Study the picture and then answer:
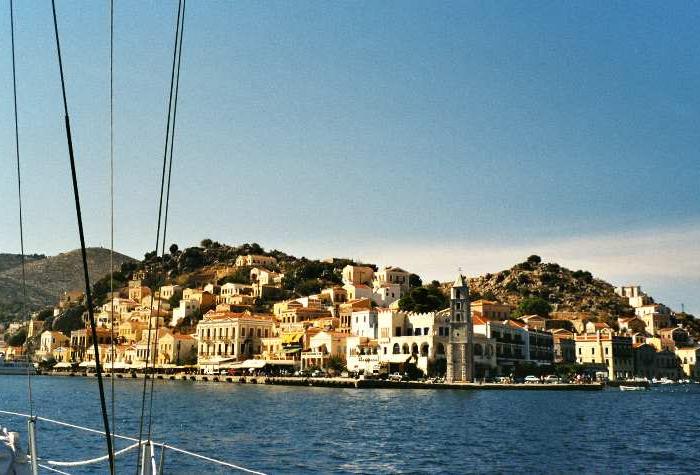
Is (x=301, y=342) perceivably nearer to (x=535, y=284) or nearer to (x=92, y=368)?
(x=92, y=368)

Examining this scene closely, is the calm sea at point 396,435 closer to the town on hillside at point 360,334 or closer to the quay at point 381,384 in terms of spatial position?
the town on hillside at point 360,334

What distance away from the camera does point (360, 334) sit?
89.3m

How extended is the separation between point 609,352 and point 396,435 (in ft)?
255

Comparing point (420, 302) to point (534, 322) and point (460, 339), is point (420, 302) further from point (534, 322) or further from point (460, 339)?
point (534, 322)

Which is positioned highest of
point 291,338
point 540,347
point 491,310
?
point 491,310

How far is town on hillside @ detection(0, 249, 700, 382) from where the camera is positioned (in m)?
81.2

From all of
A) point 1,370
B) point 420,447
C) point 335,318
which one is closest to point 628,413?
point 420,447

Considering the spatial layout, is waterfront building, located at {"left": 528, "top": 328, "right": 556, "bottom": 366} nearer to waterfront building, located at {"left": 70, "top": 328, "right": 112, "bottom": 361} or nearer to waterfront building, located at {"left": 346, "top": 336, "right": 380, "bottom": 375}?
waterfront building, located at {"left": 346, "top": 336, "right": 380, "bottom": 375}

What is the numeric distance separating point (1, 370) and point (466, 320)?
7635 cm

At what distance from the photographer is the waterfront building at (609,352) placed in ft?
336

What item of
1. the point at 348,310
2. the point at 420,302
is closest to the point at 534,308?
the point at 420,302

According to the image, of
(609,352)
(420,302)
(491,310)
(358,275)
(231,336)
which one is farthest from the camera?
(358,275)

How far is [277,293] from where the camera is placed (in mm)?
126938

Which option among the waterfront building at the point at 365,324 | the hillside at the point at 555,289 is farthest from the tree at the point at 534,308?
the waterfront building at the point at 365,324
